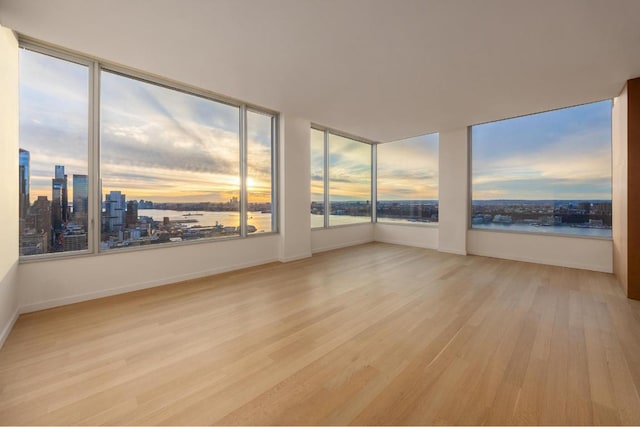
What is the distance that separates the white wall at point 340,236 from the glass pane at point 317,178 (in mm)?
269

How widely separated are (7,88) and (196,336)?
2969mm

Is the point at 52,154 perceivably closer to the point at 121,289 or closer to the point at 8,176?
the point at 8,176

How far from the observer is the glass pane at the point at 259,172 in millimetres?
5062

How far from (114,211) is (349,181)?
535 cm

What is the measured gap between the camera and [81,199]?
327 centimetres

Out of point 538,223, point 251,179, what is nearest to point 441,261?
point 538,223

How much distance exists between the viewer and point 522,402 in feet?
5.28

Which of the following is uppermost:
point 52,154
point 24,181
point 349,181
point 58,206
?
point 349,181

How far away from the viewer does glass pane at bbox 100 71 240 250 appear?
3527mm

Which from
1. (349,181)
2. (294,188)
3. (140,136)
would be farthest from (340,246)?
(140,136)

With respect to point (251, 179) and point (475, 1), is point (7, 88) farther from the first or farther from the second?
point (475, 1)

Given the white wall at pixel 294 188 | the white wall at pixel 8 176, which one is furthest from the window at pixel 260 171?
the white wall at pixel 8 176

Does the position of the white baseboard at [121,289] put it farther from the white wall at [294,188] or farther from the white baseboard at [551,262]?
the white baseboard at [551,262]

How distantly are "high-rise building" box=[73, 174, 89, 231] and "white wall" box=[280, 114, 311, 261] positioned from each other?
3012 mm
